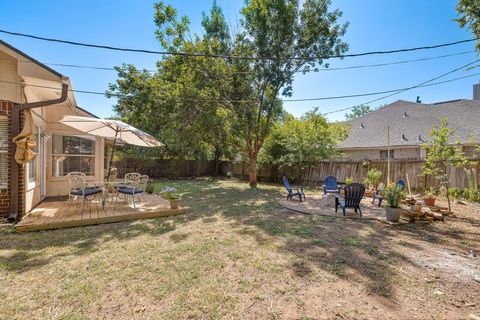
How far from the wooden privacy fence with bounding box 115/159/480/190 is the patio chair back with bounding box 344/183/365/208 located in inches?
230

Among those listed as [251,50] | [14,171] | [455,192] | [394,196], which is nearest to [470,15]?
[394,196]

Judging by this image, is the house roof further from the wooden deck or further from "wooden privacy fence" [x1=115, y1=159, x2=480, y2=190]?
the wooden deck

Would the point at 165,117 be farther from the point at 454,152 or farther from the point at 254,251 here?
the point at 454,152

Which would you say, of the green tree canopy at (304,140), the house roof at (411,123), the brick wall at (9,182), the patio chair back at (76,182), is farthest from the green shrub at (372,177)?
the brick wall at (9,182)

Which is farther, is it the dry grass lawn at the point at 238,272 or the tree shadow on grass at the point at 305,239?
the tree shadow on grass at the point at 305,239

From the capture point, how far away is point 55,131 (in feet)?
26.5

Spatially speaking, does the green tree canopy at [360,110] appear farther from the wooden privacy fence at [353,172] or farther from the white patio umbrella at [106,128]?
the white patio umbrella at [106,128]

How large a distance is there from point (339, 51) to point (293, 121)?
439cm

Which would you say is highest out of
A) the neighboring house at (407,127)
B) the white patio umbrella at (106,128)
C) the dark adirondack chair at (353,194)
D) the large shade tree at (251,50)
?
the large shade tree at (251,50)

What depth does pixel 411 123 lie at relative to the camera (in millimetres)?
15492

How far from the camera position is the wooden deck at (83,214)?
16.4 ft

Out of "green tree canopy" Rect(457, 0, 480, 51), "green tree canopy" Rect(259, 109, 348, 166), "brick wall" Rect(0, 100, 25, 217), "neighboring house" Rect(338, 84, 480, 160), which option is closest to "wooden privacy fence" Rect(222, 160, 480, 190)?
"green tree canopy" Rect(259, 109, 348, 166)

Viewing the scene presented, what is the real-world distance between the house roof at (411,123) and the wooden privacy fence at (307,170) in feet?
13.0

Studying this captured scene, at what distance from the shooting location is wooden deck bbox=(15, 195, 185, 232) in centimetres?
500
